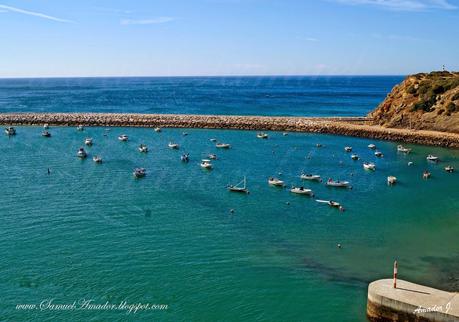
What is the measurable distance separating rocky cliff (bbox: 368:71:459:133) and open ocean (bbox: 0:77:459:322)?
58.9 feet

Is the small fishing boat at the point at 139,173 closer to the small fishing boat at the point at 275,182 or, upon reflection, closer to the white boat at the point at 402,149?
the small fishing boat at the point at 275,182

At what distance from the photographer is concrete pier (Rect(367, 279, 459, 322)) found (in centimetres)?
2555

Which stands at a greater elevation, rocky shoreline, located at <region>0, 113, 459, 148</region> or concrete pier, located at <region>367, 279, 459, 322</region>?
rocky shoreline, located at <region>0, 113, 459, 148</region>

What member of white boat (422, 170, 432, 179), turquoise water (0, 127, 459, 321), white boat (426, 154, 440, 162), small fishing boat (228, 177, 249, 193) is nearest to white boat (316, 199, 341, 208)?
turquoise water (0, 127, 459, 321)

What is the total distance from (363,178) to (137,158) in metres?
32.1

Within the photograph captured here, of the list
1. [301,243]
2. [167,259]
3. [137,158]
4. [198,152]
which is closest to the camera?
[167,259]

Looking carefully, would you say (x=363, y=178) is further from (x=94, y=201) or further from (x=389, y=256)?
(x=94, y=201)


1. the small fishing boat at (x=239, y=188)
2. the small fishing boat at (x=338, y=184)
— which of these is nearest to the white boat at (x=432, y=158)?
the small fishing boat at (x=338, y=184)

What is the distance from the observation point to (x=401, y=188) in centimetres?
5744

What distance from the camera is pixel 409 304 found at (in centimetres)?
2609

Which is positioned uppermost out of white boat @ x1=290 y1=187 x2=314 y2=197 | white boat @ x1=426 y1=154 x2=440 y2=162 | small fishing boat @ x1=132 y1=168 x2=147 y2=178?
white boat @ x1=426 y1=154 x2=440 y2=162

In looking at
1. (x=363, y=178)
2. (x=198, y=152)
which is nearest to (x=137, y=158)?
(x=198, y=152)

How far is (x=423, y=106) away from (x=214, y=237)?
66812mm

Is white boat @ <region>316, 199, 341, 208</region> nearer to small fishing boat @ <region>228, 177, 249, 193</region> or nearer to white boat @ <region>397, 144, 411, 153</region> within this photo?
small fishing boat @ <region>228, 177, 249, 193</region>
